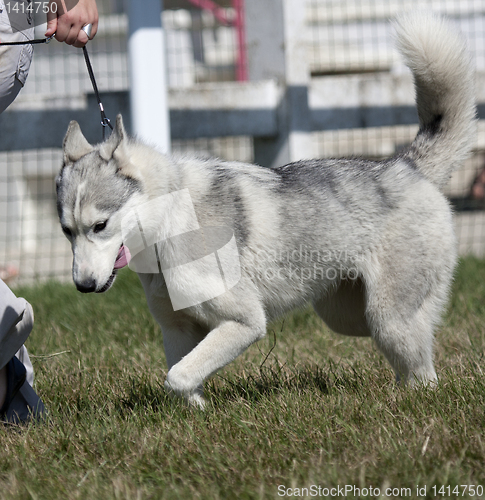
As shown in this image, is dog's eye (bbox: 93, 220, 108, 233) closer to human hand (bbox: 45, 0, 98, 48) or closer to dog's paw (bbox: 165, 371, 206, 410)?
dog's paw (bbox: 165, 371, 206, 410)

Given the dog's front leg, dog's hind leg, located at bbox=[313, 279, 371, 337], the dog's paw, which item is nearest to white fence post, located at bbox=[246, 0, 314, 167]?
dog's hind leg, located at bbox=[313, 279, 371, 337]

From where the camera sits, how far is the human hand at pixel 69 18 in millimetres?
2477

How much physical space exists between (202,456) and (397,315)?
1.12 metres

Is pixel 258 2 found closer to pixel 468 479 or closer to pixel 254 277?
pixel 254 277

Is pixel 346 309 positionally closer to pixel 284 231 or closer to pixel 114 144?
pixel 284 231

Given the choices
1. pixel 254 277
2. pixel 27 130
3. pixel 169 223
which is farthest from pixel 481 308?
pixel 27 130

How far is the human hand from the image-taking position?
248 centimetres

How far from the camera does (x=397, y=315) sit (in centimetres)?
271

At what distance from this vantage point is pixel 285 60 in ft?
15.0

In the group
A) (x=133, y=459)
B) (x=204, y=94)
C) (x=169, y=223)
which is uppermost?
(x=204, y=94)

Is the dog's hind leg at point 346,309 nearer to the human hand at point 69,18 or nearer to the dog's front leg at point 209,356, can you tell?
the dog's front leg at point 209,356

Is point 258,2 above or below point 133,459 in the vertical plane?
above

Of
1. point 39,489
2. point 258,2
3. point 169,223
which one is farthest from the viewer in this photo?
point 258,2

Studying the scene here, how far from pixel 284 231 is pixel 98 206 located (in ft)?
2.53
